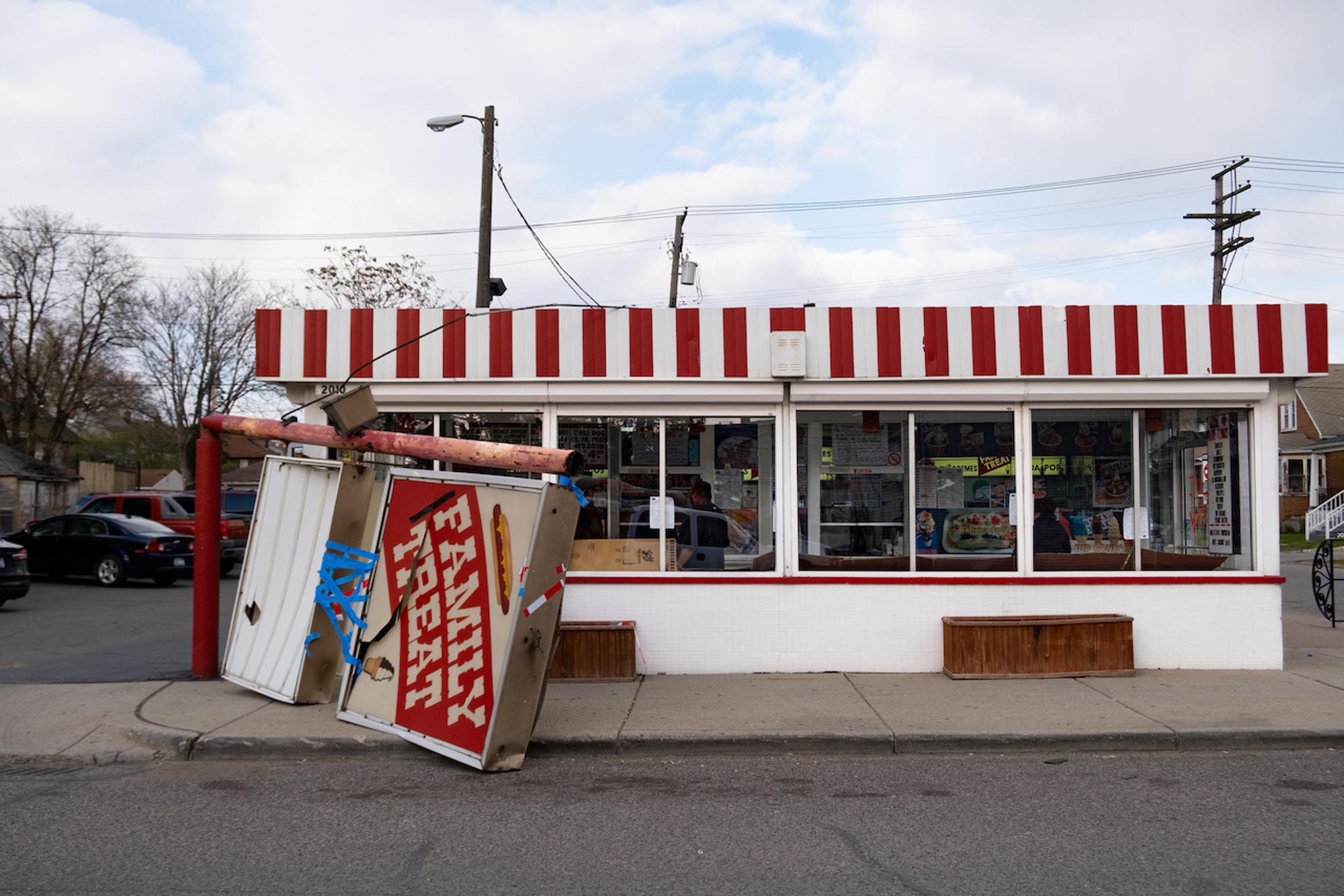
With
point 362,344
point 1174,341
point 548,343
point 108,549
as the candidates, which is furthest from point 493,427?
point 108,549

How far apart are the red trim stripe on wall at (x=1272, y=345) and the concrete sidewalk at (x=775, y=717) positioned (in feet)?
9.65

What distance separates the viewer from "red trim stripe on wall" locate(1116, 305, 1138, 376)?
9.62m

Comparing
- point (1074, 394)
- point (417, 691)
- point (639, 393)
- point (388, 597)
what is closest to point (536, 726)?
point (417, 691)

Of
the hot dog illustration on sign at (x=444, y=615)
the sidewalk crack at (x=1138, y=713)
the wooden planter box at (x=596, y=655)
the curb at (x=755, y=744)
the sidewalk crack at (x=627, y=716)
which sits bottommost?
the curb at (x=755, y=744)

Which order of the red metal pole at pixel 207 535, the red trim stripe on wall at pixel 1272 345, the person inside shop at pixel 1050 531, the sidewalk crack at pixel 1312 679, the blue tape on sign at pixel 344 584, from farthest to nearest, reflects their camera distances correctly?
the person inside shop at pixel 1050 531 < the red trim stripe on wall at pixel 1272 345 < the red metal pole at pixel 207 535 < the sidewalk crack at pixel 1312 679 < the blue tape on sign at pixel 344 584

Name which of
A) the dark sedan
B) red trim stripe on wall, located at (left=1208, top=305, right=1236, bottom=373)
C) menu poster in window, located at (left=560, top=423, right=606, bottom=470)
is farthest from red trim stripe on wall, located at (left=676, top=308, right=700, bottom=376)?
the dark sedan

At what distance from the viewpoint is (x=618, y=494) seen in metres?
10.1

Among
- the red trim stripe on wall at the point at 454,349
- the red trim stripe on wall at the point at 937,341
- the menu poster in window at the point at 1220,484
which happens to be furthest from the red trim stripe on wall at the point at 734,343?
the menu poster in window at the point at 1220,484

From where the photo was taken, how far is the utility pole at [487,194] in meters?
15.9

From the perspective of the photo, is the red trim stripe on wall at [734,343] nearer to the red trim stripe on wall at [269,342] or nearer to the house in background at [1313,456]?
the red trim stripe on wall at [269,342]

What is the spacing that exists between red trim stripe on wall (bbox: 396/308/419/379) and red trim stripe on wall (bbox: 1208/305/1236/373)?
7752mm

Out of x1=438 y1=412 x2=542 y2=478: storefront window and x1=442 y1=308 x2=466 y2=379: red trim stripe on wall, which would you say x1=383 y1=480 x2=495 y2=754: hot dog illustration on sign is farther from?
x1=438 y1=412 x2=542 y2=478: storefront window

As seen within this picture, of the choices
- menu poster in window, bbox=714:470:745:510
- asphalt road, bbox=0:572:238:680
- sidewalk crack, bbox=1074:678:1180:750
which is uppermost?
menu poster in window, bbox=714:470:745:510

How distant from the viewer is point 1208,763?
6.86 meters
